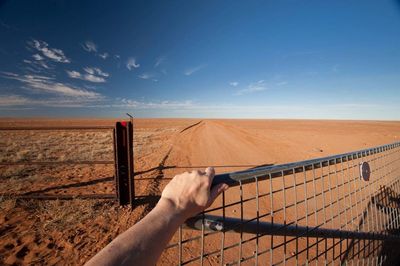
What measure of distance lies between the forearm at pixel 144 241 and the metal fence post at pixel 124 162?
4.73m

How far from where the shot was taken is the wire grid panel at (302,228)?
151 cm

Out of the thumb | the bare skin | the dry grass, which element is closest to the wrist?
the bare skin

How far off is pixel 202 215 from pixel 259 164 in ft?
31.4

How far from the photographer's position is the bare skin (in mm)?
830

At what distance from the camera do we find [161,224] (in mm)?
971

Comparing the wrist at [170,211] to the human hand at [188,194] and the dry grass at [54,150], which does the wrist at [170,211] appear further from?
the dry grass at [54,150]

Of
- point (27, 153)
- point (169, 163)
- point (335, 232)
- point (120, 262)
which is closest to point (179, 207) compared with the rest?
point (120, 262)

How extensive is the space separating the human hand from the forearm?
1.0 inches

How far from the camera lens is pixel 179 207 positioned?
1064 mm

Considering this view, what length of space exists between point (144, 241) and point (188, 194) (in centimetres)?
27

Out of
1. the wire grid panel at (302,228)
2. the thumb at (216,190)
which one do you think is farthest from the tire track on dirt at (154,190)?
the thumb at (216,190)

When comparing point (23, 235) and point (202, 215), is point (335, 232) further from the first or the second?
point (23, 235)

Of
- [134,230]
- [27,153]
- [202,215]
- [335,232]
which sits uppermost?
[134,230]

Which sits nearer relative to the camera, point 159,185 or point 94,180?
point 159,185
